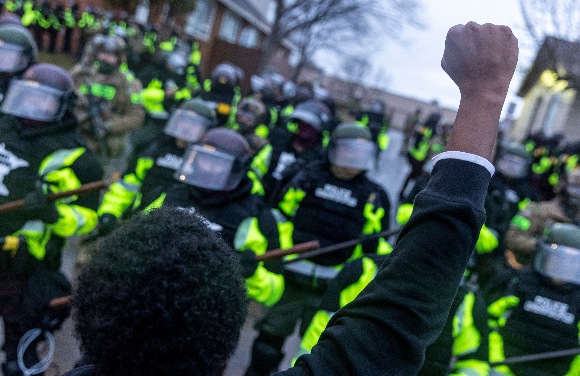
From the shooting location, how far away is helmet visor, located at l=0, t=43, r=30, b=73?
4613 millimetres

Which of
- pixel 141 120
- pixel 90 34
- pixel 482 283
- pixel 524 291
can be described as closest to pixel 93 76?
pixel 141 120

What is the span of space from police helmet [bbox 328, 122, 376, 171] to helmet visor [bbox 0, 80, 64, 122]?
6.73ft

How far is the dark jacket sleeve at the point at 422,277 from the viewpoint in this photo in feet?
3.66

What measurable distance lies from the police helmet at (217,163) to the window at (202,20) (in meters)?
22.2

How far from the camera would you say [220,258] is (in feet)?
3.90

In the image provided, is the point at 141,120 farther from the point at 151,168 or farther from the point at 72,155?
the point at 72,155

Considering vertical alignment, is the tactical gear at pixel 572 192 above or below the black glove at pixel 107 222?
above

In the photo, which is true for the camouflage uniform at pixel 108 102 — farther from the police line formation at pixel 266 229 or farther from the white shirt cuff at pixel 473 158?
the white shirt cuff at pixel 473 158

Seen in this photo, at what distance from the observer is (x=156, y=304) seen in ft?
3.52

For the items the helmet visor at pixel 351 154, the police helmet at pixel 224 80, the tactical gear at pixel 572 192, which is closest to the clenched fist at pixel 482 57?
the helmet visor at pixel 351 154

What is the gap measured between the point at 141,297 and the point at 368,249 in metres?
3.47

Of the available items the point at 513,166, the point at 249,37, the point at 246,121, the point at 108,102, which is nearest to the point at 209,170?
the point at 246,121

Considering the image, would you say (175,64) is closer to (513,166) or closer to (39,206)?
(513,166)

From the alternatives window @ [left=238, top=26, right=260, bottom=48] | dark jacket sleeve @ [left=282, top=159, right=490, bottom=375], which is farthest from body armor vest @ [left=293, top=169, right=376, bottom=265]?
window @ [left=238, top=26, right=260, bottom=48]
